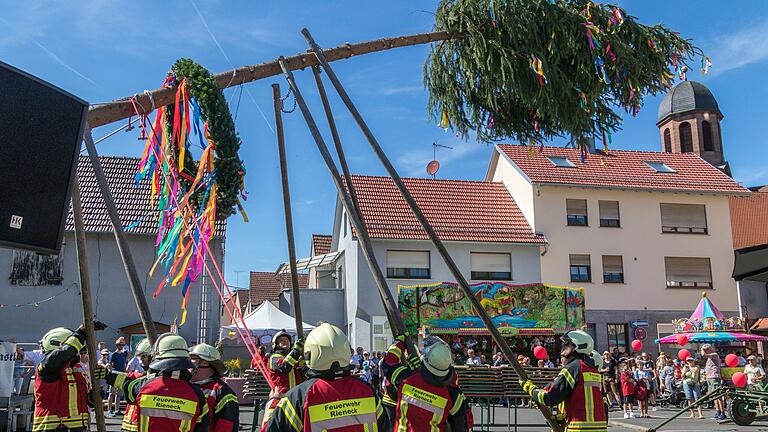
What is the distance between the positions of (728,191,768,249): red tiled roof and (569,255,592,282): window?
1172 cm

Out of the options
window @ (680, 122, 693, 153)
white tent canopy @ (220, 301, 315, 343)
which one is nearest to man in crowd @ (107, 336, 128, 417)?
white tent canopy @ (220, 301, 315, 343)

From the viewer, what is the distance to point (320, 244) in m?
38.3

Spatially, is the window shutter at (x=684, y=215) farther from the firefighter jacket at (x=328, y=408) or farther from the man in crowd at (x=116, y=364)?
the firefighter jacket at (x=328, y=408)

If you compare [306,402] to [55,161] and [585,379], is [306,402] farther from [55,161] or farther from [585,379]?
[585,379]

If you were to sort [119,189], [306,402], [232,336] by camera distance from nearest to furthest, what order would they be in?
[306,402] < [232,336] < [119,189]

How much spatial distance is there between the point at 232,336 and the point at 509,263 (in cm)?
1177

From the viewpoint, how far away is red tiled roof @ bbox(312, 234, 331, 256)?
37938 millimetres

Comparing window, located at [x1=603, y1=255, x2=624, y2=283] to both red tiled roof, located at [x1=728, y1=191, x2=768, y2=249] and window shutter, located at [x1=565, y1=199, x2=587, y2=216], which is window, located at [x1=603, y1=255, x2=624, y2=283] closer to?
window shutter, located at [x1=565, y1=199, x2=587, y2=216]

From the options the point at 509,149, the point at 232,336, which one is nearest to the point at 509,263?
the point at 509,149

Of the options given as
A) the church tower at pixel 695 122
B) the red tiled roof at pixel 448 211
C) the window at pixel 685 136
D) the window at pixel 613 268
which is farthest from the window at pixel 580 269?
the window at pixel 685 136

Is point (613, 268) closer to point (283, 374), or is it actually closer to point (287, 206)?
point (287, 206)

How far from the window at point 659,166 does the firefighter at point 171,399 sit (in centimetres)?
3146

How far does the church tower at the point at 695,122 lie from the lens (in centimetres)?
5544

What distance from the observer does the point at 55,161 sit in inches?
171
